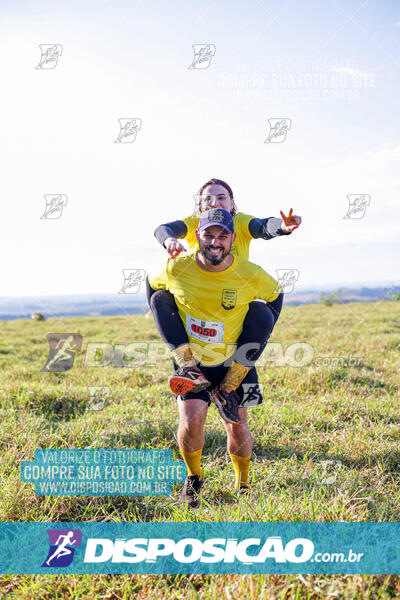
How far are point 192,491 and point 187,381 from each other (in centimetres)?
99

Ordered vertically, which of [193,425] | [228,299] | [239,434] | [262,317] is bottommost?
[239,434]

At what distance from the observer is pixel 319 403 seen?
201 inches

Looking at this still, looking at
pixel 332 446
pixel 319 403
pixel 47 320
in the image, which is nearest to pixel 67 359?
pixel 319 403

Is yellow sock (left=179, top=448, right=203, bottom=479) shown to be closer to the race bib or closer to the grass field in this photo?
the grass field

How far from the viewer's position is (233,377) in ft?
11.5

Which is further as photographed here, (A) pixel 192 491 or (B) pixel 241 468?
(B) pixel 241 468

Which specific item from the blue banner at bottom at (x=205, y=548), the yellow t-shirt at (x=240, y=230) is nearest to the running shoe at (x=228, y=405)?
the blue banner at bottom at (x=205, y=548)

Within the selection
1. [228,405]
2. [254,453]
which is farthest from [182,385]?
[254,453]

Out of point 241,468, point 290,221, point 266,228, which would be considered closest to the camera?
point 290,221

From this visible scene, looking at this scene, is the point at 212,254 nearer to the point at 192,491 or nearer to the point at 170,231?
the point at 170,231

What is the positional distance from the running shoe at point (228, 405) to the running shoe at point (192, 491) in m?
0.60

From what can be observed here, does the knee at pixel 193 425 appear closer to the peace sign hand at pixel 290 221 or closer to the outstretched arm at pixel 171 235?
the outstretched arm at pixel 171 235

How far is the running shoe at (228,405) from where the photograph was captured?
3.36 m

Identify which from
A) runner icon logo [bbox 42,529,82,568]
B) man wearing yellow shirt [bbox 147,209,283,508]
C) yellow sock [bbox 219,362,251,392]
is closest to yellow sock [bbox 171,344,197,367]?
man wearing yellow shirt [bbox 147,209,283,508]
